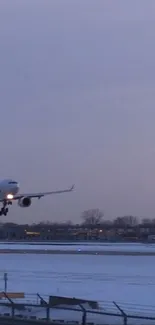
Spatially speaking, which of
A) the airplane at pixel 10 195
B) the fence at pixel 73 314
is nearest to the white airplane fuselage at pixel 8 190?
the airplane at pixel 10 195

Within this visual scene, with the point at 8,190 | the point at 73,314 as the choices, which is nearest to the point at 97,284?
the point at 73,314

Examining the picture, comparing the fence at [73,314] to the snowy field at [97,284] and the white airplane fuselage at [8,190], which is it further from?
the white airplane fuselage at [8,190]

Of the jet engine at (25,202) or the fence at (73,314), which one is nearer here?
the fence at (73,314)

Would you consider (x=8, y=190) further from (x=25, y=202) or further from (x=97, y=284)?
(x=97, y=284)

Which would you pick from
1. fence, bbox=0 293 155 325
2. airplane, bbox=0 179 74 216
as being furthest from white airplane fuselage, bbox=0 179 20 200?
fence, bbox=0 293 155 325

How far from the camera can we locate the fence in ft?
101

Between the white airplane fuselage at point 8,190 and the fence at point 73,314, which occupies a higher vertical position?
the white airplane fuselage at point 8,190

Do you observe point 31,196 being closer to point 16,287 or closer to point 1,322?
point 16,287

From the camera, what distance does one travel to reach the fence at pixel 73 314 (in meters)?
30.7

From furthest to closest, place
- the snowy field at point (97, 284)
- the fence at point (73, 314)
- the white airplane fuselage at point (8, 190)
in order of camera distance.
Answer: the white airplane fuselage at point (8, 190) → the snowy field at point (97, 284) → the fence at point (73, 314)

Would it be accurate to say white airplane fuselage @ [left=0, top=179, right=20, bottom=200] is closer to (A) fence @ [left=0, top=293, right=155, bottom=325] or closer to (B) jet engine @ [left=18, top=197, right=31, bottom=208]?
(B) jet engine @ [left=18, top=197, right=31, bottom=208]

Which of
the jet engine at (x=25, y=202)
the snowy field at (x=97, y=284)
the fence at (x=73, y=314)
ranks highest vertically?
the jet engine at (x=25, y=202)

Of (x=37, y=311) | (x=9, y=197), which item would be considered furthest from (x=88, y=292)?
(x=9, y=197)

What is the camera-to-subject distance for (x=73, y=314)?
1367 inches
